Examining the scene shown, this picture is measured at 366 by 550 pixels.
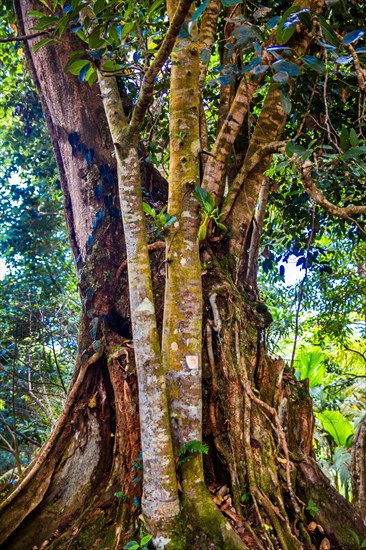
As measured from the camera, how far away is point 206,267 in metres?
2.73

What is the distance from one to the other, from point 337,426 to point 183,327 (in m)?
5.22

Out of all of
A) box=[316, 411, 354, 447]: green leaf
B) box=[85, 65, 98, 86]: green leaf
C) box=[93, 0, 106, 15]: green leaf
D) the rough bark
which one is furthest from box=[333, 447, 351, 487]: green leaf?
box=[93, 0, 106, 15]: green leaf

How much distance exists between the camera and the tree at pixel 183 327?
1910 mm

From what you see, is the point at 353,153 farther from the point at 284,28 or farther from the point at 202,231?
the point at 202,231

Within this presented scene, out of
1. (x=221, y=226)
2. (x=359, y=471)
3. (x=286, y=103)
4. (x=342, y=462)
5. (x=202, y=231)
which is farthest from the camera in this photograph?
(x=342, y=462)

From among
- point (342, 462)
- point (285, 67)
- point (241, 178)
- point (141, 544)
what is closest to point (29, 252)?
point (241, 178)

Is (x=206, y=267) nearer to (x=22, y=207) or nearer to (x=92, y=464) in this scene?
(x=92, y=464)

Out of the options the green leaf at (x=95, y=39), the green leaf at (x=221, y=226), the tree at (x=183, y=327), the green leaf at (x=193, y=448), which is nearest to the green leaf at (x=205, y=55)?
the tree at (x=183, y=327)

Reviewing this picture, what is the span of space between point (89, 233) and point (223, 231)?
107 centimetres

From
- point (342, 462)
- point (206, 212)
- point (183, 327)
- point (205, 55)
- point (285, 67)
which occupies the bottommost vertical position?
point (342, 462)

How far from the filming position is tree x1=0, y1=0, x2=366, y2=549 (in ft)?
6.27

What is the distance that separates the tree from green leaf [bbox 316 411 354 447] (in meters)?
3.96

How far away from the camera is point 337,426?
632 cm

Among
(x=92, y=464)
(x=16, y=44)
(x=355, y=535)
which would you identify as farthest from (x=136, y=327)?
(x=16, y=44)
